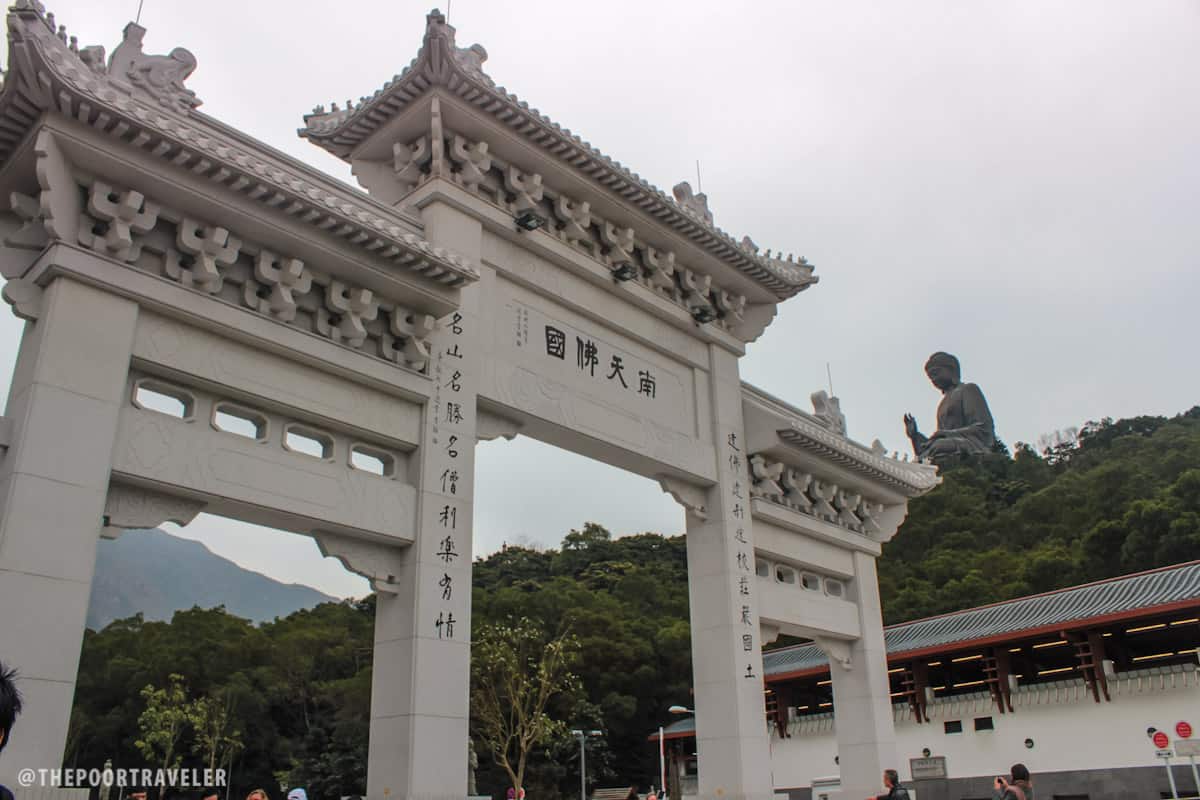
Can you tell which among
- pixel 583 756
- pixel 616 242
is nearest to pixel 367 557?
pixel 616 242

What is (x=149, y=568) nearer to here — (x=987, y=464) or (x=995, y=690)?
(x=987, y=464)

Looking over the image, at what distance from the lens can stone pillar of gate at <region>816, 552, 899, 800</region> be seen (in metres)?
13.7

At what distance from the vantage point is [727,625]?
460 inches

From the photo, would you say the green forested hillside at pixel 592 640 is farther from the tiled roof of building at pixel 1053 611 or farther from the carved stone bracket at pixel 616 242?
the carved stone bracket at pixel 616 242

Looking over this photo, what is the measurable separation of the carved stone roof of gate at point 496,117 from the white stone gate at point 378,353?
34 millimetres

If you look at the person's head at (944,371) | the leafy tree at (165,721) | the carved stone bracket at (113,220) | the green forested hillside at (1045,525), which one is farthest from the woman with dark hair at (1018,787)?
the person's head at (944,371)

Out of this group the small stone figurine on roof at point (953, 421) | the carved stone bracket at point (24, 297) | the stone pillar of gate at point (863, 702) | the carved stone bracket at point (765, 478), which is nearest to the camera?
the carved stone bracket at point (24, 297)

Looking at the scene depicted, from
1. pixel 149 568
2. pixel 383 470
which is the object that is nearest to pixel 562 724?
pixel 383 470

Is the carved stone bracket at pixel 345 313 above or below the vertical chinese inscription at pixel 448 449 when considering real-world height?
above

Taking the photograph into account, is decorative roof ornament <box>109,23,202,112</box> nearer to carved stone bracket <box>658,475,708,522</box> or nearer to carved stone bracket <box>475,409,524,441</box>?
carved stone bracket <box>475,409,524,441</box>

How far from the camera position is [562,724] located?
3047 centimetres

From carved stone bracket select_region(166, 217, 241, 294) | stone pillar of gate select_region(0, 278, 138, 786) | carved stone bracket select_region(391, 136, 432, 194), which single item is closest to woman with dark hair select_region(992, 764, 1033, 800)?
stone pillar of gate select_region(0, 278, 138, 786)

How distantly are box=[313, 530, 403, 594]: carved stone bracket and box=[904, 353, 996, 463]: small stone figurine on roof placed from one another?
A: 54275 mm

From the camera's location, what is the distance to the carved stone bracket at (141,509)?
23.3ft
